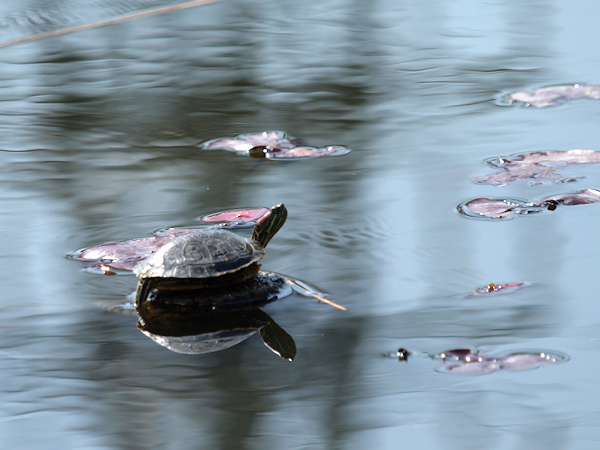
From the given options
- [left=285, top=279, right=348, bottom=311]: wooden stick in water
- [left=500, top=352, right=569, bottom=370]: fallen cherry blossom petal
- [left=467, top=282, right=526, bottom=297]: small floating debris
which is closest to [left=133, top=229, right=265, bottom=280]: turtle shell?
[left=285, top=279, right=348, bottom=311]: wooden stick in water

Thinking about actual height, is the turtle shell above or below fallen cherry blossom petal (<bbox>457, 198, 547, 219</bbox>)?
above

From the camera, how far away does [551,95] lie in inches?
145

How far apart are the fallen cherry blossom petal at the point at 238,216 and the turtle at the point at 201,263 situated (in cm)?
32

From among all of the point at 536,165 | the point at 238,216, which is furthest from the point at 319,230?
the point at 536,165

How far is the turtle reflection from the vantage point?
1.98m

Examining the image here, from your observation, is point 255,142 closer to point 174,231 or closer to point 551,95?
point 174,231

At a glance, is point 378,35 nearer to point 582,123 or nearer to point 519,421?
point 582,123

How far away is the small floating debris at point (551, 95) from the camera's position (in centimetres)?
364

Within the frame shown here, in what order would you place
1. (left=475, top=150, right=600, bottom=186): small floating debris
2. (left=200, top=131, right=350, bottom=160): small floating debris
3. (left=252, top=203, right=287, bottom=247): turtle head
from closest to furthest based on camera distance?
(left=252, top=203, right=287, bottom=247): turtle head
(left=475, top=150, right=600, bottom=186): small floating debris
(left=200, top=131, right=350, bottom=160): small floating debris

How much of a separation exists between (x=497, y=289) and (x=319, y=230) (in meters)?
0.63

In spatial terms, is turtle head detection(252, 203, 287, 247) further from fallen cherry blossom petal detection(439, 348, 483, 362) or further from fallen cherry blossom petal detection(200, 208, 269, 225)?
fallen cherry blossom petal detection(439, 348, 483, 362)

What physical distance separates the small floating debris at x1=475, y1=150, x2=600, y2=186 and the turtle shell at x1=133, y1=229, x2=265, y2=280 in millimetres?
1001

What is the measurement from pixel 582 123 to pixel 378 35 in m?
1.97

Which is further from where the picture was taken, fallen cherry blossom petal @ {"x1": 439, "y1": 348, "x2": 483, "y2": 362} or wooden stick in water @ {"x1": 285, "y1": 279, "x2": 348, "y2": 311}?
wooden stick in water @ {"x1": 285, "y1": 279, "x2": 348, "y2": 311}
